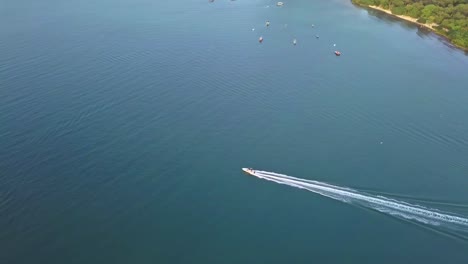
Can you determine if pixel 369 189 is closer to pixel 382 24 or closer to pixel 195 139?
pixel 195 139

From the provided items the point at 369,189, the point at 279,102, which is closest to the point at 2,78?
the point at 279,102

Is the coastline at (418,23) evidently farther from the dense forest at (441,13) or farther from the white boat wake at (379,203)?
the white boat wake at (379,203)

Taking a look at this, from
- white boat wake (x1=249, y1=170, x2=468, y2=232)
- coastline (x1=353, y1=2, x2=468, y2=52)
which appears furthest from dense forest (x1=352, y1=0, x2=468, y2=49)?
white boat wake (x1=249, y1=170, x2=468, y2=232)

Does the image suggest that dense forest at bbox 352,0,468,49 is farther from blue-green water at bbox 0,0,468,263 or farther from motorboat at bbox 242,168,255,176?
motorboat at bbox 242,168,255,176

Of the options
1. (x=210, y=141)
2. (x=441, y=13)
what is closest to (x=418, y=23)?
(x=441, y=13)

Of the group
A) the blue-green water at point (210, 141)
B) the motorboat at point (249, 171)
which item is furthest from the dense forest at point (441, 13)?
the motorboat at point (249, 171)

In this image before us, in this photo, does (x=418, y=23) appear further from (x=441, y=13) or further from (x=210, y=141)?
(x=210, y=141)
